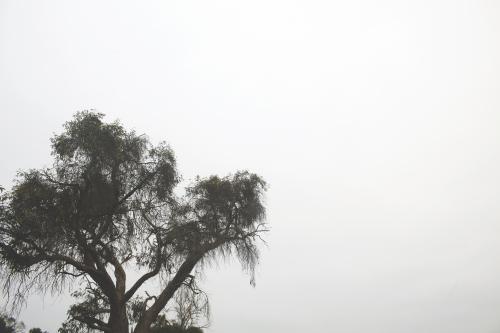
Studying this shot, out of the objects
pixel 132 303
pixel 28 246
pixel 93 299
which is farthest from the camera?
pixel 132 303

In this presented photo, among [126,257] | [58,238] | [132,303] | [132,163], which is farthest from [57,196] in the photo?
[132,303]

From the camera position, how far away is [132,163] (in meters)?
16.4

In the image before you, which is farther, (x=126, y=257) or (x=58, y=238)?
(x=126, y=257)

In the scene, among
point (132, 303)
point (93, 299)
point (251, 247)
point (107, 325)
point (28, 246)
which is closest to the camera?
point (28, 246)

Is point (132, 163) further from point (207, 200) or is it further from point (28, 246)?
point (28, 246)

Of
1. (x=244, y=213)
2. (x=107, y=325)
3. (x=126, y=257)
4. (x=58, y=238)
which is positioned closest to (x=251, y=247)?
(x=244, y=213)

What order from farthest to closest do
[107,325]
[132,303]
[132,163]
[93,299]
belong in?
[132,303]
[93,299]
[132,163]
[107,325]

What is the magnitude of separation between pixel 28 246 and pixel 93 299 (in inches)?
254

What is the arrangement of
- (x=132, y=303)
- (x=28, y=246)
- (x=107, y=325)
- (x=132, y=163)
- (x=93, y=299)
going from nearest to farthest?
(x=28, y=246), (x=107, y=325), (x=132, y=163), (x=93, y=299), (x=132, y=303)

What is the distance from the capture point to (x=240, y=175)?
61.3 feet

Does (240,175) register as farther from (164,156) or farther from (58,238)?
(58,238)

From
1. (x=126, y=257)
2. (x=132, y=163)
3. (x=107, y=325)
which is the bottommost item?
(x=107, y=325)

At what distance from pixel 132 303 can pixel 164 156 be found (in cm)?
1013

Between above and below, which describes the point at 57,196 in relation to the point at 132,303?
above
